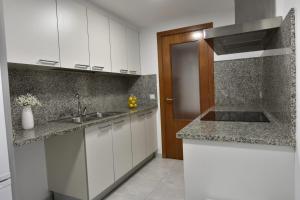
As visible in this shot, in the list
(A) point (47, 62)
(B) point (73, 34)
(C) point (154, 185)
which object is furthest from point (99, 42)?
(C) point (154, 185)

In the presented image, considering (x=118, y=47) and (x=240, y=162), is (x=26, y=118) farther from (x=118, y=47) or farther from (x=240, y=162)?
(x=240, y=162)

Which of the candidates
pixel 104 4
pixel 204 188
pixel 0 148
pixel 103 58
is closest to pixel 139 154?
pixel 103 58

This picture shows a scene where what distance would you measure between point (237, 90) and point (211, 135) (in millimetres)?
1685

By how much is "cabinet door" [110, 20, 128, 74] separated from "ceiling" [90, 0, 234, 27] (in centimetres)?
19

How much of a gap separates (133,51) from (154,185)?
207 cm

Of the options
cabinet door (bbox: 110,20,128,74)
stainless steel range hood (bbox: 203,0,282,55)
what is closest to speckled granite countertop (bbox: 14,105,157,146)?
cabinet door (bbox: 110,20,128,74)

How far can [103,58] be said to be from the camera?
241 cm

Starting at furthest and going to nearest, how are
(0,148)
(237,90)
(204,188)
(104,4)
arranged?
1. (237,90)
2. (104,4)
3. (204,188)
4. (0,148)

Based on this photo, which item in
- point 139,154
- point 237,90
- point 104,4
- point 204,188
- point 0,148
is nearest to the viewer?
point 0,148

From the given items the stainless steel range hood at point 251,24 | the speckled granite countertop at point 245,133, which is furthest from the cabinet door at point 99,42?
the speckled granite countertop at point 245,133

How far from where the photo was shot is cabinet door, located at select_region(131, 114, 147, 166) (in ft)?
8.67

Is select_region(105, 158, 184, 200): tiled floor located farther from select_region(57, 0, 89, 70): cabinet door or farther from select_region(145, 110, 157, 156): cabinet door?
select_region(57, 0, 89, 70): cabinet door

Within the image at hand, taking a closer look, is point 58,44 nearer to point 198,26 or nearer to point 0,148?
point 0,148

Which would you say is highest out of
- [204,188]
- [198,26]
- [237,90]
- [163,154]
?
[198,26]
